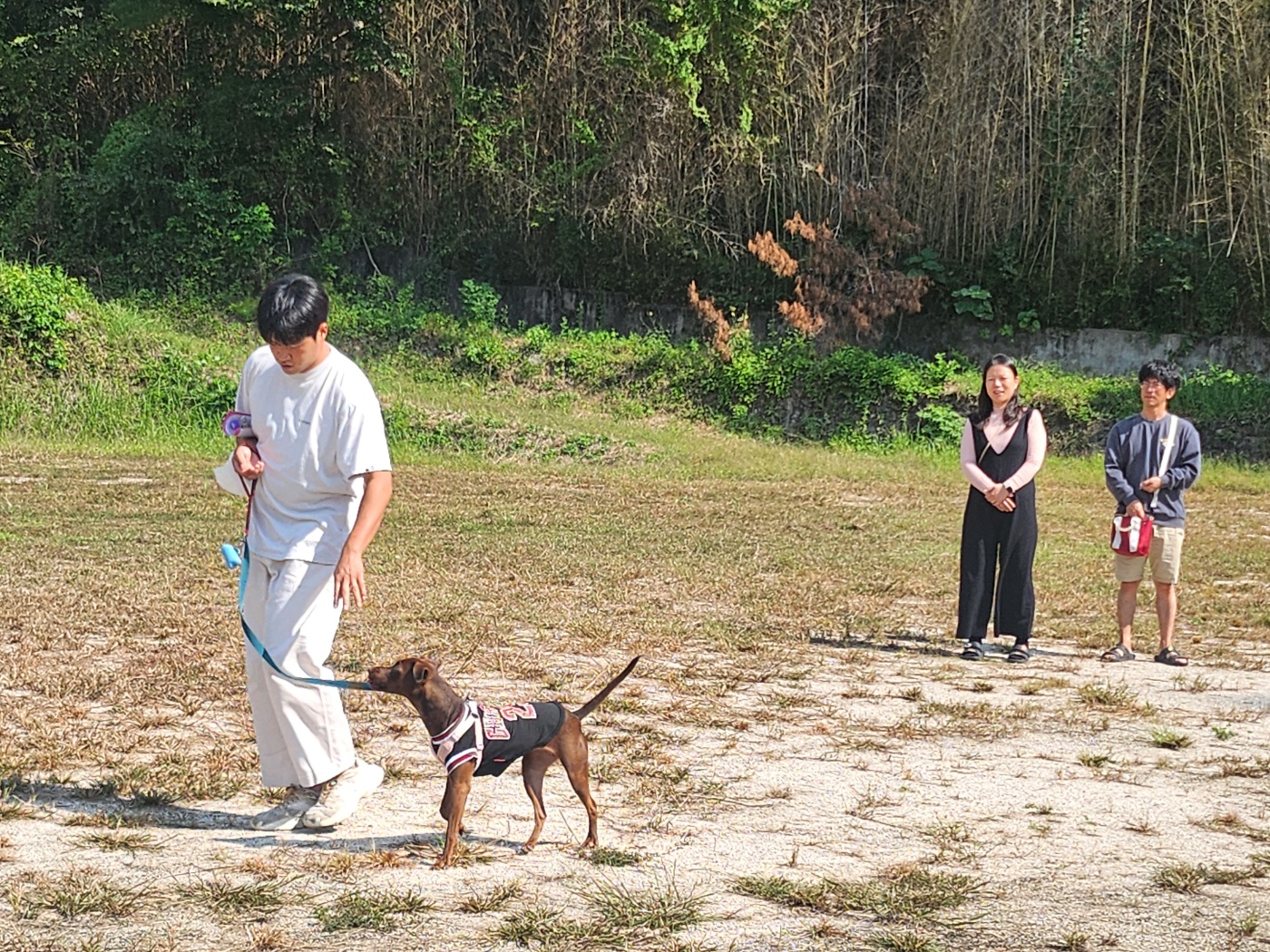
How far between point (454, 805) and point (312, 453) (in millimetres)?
1195

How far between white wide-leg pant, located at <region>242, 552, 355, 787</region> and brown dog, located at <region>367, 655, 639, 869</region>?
356 mm

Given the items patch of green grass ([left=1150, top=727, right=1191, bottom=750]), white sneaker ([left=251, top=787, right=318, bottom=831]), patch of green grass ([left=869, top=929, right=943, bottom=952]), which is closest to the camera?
patch of green grass ([left=869, top=929, right=943, bottom=952])

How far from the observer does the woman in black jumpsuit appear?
8.25m

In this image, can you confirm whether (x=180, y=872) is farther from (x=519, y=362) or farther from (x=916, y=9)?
(x=916, y=9)

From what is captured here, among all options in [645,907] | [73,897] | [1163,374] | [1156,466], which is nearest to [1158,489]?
[1156,466]

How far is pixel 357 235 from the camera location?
2448 cm

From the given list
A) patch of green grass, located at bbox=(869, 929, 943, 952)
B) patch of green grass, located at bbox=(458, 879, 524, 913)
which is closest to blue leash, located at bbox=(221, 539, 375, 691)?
→ patch of green grass, located at bbox=(458, 879, 524, 913)

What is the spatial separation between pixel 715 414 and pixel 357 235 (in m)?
7.08

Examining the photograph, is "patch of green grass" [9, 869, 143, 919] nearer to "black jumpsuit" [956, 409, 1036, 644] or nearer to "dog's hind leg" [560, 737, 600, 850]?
"dog's hind leg" [560, 737, 600, 850]

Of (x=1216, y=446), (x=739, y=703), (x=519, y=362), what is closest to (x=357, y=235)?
(x=519, y=362)

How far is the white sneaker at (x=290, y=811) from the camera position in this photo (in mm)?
4785

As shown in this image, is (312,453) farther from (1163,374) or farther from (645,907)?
(1163,374)

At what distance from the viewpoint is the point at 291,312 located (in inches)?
179

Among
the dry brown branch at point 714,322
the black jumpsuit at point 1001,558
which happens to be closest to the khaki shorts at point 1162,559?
the black jumpsuit at point 1001,558
